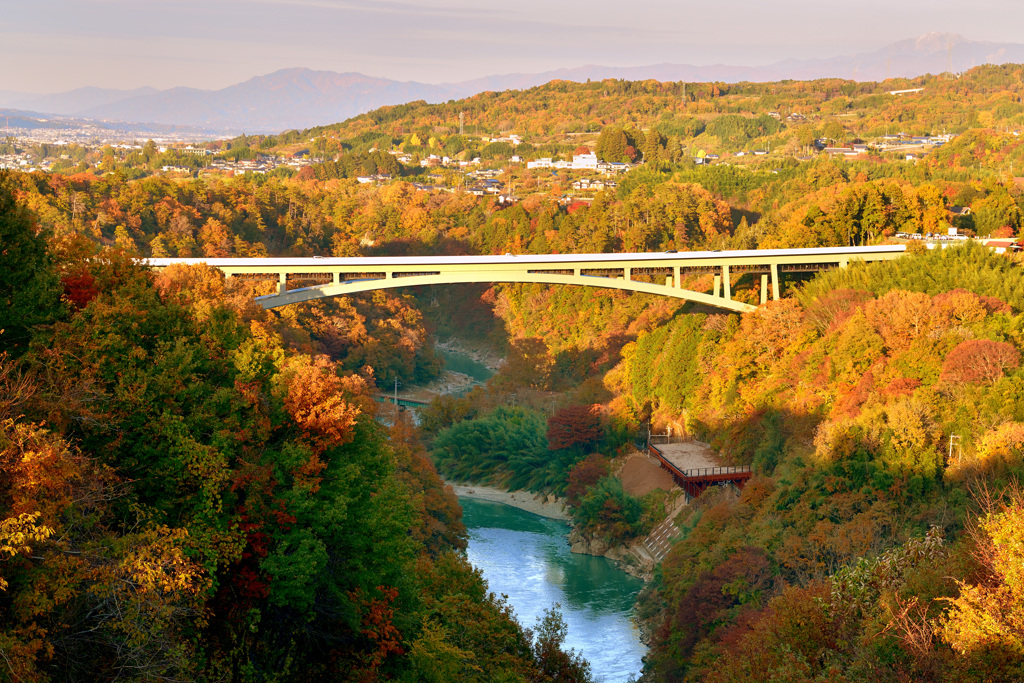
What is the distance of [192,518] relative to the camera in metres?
10.8

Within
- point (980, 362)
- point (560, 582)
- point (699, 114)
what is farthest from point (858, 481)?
point (699, 114)

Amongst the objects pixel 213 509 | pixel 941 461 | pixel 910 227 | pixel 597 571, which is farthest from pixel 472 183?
pixel 213 509

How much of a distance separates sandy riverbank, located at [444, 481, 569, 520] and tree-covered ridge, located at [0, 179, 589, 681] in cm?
1395

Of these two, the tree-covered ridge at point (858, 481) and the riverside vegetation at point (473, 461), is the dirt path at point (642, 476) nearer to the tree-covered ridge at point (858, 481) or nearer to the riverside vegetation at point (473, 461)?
the riverside vegetation at point (473, 461)

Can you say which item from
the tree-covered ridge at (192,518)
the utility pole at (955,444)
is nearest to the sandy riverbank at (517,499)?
the utility pole at (955,444)

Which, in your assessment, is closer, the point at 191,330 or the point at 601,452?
the point at 191,330

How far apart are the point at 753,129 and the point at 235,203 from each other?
207 feet

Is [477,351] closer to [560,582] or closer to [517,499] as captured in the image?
[517,499]

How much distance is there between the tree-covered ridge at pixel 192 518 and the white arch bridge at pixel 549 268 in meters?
15.0

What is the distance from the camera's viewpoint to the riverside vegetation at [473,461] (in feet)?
32.1

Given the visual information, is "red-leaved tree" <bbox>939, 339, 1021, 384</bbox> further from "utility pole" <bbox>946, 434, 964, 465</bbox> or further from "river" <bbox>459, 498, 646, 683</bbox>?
"river" <bbox>459, 498, 646, 683</bbox>

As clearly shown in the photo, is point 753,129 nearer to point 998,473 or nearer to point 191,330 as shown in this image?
point 998,473

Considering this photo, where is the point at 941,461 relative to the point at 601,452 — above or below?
above

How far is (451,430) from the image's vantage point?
1350 inches
